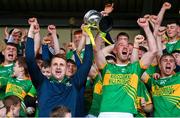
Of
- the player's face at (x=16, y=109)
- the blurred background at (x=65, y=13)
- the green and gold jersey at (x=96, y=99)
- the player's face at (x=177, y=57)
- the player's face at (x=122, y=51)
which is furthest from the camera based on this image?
the blurred background at (x=65, y=13)

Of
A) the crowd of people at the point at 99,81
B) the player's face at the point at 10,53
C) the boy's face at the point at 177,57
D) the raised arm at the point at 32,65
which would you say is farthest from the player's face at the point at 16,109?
the boy's face at the point at 177,57

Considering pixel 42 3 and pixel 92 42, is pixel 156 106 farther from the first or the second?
pixel 42 3

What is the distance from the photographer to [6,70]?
353 inches

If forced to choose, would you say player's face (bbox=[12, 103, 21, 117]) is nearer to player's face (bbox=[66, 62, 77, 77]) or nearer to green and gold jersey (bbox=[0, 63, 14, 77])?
player's face (bbox=[66, 62, 77, 77])

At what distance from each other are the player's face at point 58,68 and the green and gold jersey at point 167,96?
4.55 feet

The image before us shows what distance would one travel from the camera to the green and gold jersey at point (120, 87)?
7258 millimetres

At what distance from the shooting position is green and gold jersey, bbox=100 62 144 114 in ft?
23.8

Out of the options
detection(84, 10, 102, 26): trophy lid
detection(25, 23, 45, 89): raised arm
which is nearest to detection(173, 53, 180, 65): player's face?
detection(84, 10, 102, 26): trophy lid

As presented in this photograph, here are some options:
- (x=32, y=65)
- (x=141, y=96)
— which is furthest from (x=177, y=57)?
(x=32, y=65)

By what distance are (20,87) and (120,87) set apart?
5.47 ft

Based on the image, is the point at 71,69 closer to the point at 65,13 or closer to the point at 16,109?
the point at 16,109

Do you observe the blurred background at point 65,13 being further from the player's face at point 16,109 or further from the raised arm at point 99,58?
the player's face at point 16,109

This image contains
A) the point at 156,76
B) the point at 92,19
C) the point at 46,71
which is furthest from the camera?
the point at 46,71

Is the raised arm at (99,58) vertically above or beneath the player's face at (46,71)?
above
